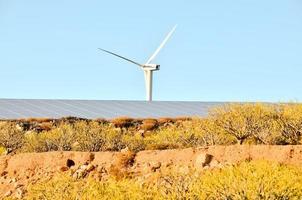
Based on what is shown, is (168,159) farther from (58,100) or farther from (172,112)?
(58,100)

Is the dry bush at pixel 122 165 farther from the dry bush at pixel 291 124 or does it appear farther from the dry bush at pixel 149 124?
the dry bush at pixel 149 124

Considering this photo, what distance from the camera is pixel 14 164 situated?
36312mm

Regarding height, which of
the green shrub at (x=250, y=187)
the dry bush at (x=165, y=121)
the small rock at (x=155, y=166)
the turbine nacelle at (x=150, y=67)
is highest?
the turbine nacelle at (x=150, y=67)

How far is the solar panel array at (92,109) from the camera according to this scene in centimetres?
6444

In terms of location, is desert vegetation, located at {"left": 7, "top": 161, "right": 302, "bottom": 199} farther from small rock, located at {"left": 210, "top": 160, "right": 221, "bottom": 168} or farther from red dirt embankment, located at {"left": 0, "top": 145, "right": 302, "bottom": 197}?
red dirt embankment, located at {"left": 0, "top": 145, "right": 302, "bottom": 197}

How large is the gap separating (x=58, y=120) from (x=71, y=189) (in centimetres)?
3913

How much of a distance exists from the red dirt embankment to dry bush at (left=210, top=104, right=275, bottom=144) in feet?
29.9

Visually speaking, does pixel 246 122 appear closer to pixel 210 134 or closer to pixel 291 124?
pixel 210 134

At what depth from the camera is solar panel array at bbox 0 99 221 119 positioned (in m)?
64.4

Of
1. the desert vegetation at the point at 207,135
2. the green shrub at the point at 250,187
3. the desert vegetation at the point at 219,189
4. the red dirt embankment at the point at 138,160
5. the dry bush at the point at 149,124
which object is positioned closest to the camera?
the green shrub at the point at 250,187

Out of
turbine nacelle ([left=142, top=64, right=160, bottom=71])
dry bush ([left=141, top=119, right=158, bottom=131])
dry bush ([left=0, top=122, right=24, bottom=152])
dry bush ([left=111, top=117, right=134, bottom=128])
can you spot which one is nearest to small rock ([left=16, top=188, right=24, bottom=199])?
dry bush ([left=0, top=122, right=24, bottom=152])

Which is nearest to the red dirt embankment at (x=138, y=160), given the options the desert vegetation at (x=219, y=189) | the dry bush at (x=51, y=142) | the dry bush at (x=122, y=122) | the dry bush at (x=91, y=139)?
the dry bush at (x=51, y=142)

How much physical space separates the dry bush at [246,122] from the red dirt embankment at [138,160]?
9.12m

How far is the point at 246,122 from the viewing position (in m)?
42.2
